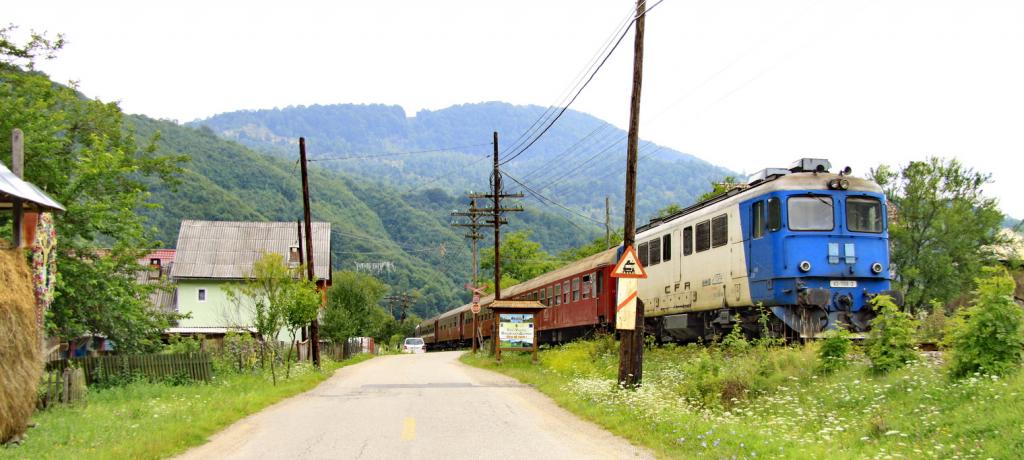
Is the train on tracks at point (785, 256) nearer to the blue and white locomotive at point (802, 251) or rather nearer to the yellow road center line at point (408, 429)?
the blue and white locomotive at point (802, 251)

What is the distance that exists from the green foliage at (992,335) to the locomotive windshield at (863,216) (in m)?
6.46

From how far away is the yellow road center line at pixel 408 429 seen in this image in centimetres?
1081

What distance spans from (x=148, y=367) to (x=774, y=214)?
1428cm

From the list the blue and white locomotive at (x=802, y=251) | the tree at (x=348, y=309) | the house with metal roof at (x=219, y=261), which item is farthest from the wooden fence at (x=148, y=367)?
the house with metal roof at (x=219, y=261)

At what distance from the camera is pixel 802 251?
16.6 m

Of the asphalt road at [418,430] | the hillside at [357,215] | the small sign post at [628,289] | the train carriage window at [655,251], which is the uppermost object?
the hillside at [357,215]

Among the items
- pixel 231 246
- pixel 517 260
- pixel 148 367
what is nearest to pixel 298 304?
pixel 148 367

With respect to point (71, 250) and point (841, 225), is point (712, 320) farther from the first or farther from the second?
point (71, 250)

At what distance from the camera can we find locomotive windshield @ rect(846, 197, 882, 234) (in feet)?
56.3

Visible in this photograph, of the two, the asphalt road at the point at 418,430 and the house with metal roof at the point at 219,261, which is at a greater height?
the house with metal roof at the point at 219,261

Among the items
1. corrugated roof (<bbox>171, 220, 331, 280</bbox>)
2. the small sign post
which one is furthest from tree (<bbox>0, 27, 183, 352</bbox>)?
corrugated roof (<bbox>171, 220, 331, 280</bbox>)

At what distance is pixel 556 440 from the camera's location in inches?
422

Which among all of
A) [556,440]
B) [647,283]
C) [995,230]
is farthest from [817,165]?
[995,230]

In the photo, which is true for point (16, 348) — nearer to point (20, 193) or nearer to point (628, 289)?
point (20, 193)
